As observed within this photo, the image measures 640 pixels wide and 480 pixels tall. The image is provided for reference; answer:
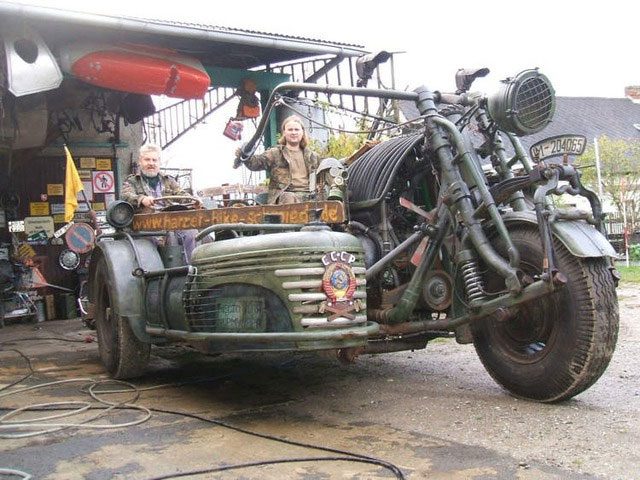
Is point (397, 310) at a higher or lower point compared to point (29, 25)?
lower

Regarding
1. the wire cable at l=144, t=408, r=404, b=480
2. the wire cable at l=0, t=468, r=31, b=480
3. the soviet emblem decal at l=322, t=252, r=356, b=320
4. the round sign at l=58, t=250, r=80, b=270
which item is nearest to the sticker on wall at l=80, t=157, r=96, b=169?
the round sign at l=58, t=250, r=80, b=270

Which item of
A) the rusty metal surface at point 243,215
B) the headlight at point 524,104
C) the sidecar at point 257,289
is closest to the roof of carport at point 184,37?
the rusty metal surface at point 243,215

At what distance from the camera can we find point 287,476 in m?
3.20

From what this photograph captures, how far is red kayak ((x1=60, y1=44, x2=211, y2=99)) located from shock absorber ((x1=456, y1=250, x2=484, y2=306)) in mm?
5883

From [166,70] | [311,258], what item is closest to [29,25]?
[166,70]

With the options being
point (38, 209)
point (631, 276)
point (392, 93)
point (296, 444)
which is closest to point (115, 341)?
point (296, 444)

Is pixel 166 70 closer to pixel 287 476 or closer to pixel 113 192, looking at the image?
pixel 113 192

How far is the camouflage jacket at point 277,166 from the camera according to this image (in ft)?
19.5

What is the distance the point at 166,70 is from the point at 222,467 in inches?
266

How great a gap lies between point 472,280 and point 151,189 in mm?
3158

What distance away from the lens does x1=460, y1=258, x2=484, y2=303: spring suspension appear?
4.25 metres

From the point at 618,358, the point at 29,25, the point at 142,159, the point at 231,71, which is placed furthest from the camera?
the point at 231,71

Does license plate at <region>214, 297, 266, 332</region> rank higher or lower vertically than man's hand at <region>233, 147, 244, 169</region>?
lower

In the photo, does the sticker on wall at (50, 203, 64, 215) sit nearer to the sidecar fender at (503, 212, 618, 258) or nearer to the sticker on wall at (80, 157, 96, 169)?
the sticker on wall at (80, 157, 96, 169)
